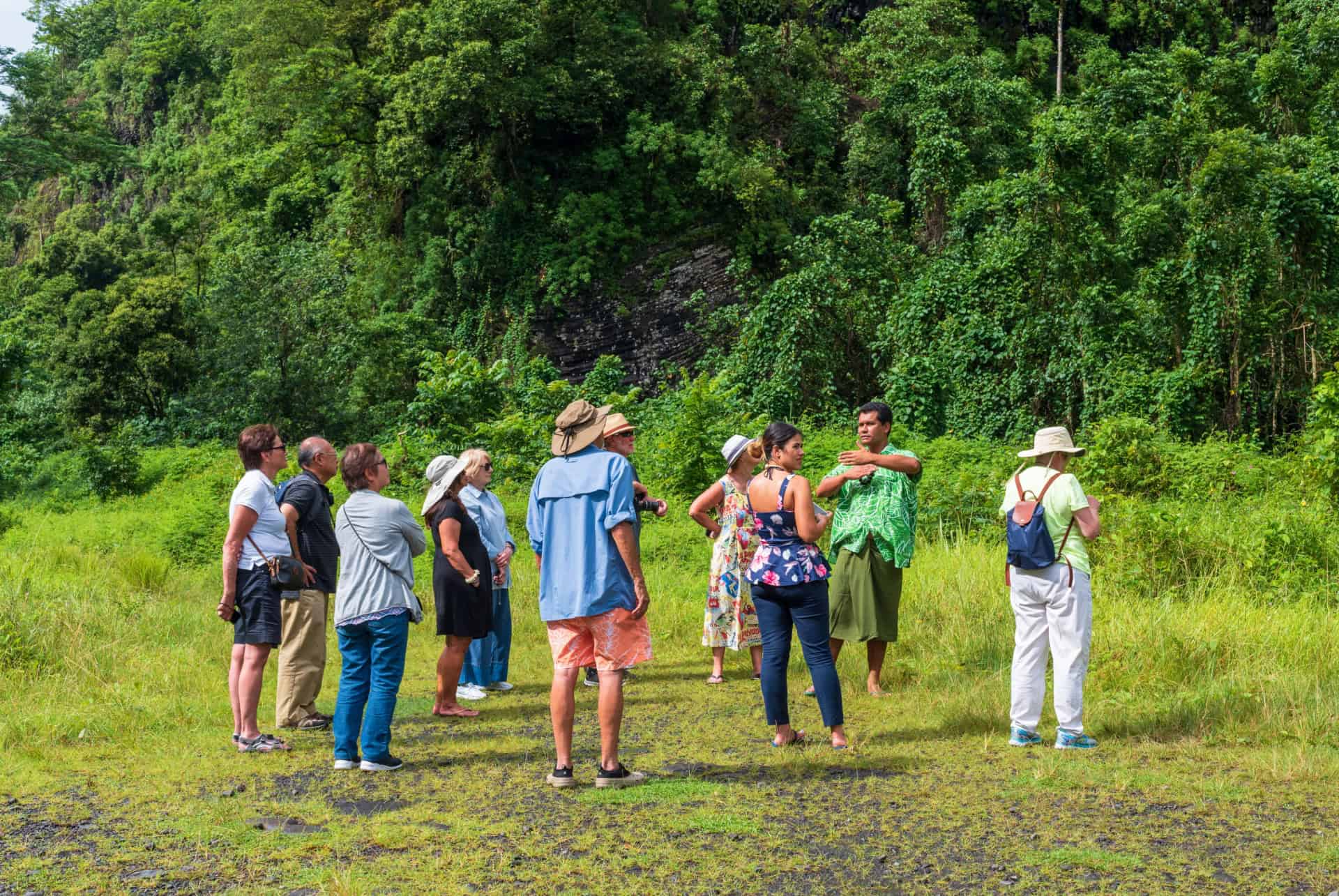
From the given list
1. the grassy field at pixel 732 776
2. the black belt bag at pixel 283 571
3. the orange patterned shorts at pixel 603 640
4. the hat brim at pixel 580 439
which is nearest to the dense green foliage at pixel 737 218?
the grassy field at pixel 732 776

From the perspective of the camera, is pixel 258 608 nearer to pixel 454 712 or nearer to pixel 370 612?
pixel 370 612

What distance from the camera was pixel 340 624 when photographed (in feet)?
19.1

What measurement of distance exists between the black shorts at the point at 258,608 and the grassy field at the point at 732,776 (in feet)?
2.04

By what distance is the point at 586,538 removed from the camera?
211 inches

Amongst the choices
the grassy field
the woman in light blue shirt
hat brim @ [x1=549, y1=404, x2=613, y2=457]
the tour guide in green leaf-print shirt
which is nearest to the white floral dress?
the grassy field

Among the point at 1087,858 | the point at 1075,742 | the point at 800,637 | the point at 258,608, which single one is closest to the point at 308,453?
the point at 258,608

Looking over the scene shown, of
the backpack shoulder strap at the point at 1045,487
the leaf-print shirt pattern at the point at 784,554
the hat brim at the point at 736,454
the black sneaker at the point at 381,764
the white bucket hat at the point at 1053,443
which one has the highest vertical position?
the white bucket hat at the point at 1053,443

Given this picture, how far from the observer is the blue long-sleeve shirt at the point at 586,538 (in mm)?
5316

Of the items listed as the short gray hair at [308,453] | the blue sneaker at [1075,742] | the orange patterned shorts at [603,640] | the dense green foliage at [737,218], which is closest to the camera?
the orange patterned shorts at [603,640]

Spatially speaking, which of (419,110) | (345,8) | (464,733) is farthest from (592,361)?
(464,733)

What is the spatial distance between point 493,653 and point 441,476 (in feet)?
5.52

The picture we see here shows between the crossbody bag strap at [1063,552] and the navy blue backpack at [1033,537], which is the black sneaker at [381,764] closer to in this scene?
the navy blue backpack at [1033,537]

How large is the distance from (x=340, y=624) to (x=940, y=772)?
295 cm

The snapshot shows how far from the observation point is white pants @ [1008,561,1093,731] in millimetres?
5770
